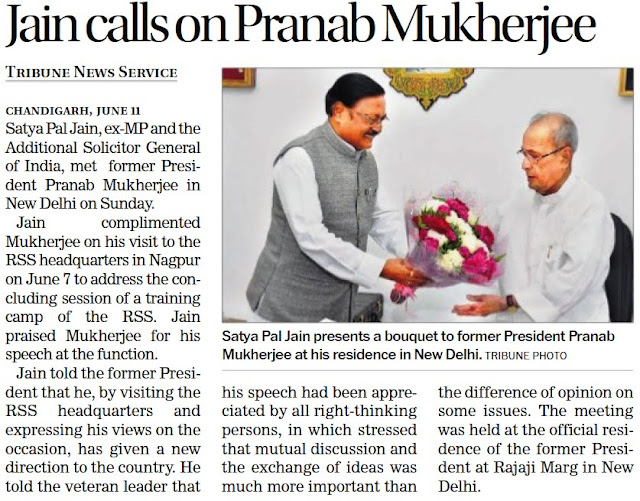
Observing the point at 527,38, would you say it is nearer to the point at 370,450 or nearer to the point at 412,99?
the point at 412,99

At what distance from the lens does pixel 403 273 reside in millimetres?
2295

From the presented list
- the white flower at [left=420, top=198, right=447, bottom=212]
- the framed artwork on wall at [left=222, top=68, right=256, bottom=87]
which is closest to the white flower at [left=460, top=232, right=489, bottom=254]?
the white flower at [left=420, top=198, right=447, bottom=212]

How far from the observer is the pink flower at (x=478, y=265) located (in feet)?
7.53

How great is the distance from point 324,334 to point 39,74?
106 cm

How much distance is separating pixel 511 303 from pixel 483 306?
8 centimetres

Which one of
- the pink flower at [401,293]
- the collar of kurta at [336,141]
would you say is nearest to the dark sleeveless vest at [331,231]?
the collar of kurta at [336,141]

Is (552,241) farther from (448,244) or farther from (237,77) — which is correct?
(237,77)

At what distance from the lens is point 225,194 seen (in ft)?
7.45

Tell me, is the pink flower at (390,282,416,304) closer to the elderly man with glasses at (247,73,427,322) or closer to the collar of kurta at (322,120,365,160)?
the elderly man with glasses at (247,73,427,322)

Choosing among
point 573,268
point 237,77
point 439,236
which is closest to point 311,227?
point 439,236

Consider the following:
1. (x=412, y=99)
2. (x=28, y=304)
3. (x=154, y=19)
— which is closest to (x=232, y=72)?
(x=154, y=19)

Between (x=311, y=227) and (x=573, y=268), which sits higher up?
(x=311, y=227)

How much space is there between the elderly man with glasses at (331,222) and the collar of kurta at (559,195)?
0.40 metres

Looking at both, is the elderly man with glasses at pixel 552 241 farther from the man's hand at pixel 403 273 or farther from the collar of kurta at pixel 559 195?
the man's hand at pixel 403 273
